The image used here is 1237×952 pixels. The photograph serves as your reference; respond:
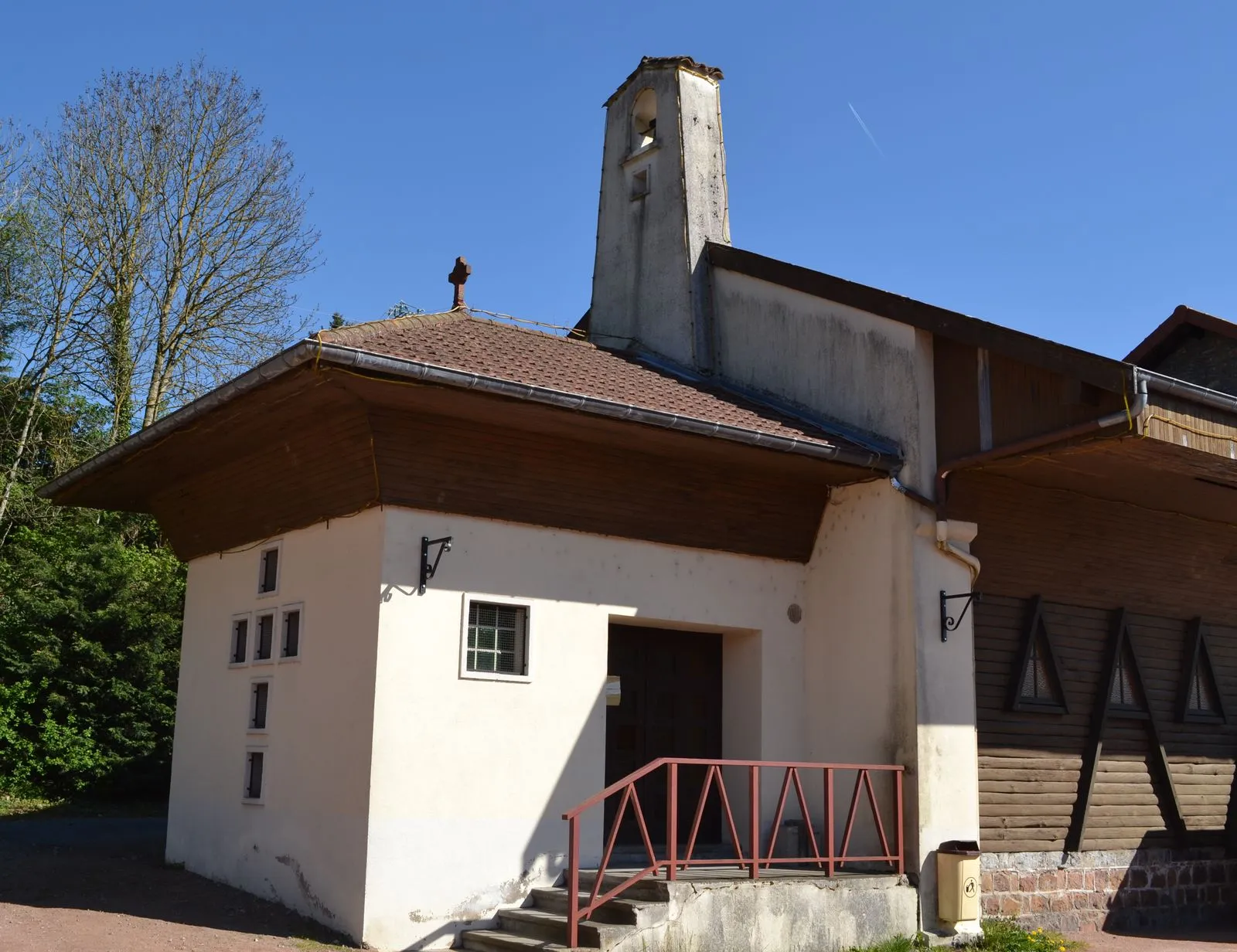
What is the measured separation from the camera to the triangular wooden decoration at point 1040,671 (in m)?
12.0

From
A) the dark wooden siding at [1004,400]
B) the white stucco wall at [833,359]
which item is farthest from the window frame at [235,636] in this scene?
the dark wooden siding at [1004,400]

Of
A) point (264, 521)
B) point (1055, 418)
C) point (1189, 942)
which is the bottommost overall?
point (1189, 942)

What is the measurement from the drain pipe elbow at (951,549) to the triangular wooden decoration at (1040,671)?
108 centimetres

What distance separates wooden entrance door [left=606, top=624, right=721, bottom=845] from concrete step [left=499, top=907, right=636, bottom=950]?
5.71 ft

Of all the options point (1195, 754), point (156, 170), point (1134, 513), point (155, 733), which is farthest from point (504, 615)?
point (156, 170)

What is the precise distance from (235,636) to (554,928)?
4773 mm

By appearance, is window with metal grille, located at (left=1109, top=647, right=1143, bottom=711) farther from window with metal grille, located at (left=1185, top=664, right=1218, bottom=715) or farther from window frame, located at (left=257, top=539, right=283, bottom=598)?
window frame, located at (left=257, top=539, right=283, bottom=598)

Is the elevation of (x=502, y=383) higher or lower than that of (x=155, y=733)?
higher

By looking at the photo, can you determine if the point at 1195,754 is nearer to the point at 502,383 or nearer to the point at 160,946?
the point at 502,383

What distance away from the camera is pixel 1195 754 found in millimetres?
13406

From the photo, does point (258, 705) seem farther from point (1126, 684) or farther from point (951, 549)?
point (1126, 684)

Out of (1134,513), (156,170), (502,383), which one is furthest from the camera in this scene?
(156,170)

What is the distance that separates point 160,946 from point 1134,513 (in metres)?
9.89

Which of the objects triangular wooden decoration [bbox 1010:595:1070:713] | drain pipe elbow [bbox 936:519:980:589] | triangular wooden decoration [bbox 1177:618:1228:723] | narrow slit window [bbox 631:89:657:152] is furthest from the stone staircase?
narrow slit window [bbox 631:89:657:152]
